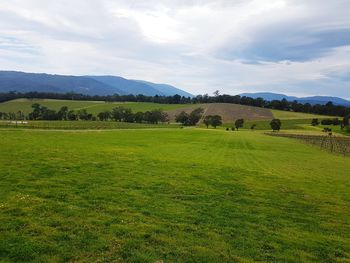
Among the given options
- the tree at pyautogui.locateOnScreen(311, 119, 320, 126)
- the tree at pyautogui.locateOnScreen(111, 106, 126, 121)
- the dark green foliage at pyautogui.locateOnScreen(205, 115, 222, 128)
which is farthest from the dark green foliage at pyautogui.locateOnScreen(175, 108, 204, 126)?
the tree at pyautogui.locateOnScreen(311, 119, 320, 126)

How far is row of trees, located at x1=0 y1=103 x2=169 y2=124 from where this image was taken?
7308 inches

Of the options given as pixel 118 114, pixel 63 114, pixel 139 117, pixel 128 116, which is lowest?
pixel 63 114

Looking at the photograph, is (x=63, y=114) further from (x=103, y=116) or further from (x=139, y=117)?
(x=139, y=117)

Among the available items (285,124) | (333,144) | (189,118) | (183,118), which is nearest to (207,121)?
(189,118)

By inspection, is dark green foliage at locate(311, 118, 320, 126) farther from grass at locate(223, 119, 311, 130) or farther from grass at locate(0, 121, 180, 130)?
grass at locate(0, 121, 180, 130)

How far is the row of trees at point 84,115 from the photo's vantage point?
186 m

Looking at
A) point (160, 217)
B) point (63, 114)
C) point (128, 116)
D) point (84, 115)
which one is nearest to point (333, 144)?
point (160, 217)

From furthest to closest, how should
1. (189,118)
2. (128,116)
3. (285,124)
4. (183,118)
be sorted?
(183,118) < (189,118) < (128,116) < (285,124)

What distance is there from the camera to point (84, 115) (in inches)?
7490

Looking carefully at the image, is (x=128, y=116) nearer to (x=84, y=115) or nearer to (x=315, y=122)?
(x=84, y=115)

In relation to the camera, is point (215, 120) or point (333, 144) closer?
point (333, 144)

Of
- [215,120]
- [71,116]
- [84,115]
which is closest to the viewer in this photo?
[215,120]

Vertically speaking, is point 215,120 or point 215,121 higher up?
point 215,120

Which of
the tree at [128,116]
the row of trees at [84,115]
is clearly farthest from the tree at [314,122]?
the tree at [128,116]
